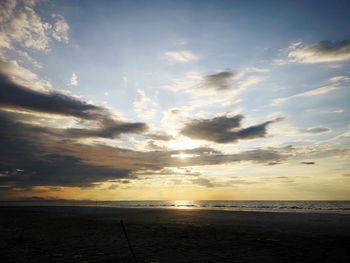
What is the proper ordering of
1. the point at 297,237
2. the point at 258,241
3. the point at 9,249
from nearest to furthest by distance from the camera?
the point at 9,249, the point at 258,241, the point at 297,237

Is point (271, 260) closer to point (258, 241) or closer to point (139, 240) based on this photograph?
point (258, 241)

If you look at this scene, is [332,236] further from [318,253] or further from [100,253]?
[100,253]

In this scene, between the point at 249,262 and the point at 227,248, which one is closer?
the point at 249,262

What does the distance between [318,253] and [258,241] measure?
173 inches

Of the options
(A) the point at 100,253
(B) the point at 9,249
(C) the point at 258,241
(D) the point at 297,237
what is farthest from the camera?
(D) the point at 297,237

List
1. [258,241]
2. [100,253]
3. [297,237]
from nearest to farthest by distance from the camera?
[100,253], [258,241], [297,237]

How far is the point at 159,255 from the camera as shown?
1431 centimetres

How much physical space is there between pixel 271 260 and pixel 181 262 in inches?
161

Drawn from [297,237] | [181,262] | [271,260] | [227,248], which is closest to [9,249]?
[181,262]

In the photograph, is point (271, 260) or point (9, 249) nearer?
point (271, 260)

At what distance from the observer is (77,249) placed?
53.2ft

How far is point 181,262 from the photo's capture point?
42.1 feet

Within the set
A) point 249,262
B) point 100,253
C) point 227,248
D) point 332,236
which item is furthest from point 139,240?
point 332,236

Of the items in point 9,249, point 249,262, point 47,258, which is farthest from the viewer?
point 9,249
